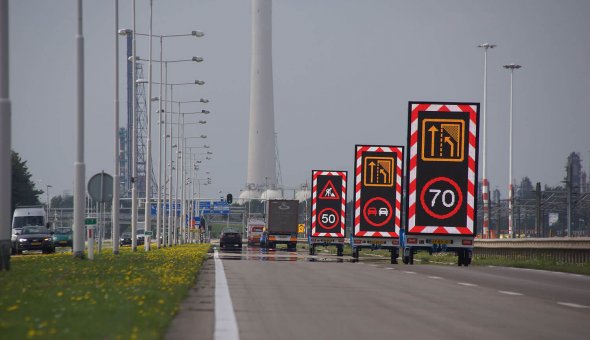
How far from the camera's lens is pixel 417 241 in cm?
3152

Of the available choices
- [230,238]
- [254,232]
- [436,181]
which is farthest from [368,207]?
[254,232]

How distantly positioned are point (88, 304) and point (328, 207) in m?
37.6

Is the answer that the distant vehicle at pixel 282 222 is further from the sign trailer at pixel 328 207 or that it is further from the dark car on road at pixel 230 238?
the sign trailer at pixel 328 207

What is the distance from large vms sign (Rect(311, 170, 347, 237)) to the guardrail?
7.24m

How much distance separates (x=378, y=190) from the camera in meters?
40.2

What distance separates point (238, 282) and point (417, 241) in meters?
Answer: 10.9

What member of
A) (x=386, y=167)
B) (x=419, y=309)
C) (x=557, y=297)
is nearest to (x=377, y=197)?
(x=386, y=167)

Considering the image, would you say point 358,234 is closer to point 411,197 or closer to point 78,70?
point 411,197

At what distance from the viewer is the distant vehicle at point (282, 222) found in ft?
254

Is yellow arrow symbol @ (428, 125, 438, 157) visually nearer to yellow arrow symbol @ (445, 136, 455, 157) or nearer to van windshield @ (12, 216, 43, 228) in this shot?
yellow arrow symbol @ (445, 136, 455, 157)

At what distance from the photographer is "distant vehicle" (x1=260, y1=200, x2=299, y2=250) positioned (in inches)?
3046

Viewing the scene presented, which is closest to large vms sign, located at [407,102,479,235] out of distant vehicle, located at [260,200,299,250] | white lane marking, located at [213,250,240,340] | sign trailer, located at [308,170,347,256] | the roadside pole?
the roadside pole

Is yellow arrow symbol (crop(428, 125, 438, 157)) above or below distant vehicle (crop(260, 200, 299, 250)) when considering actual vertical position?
above

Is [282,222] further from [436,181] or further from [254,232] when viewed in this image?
[436,181]
